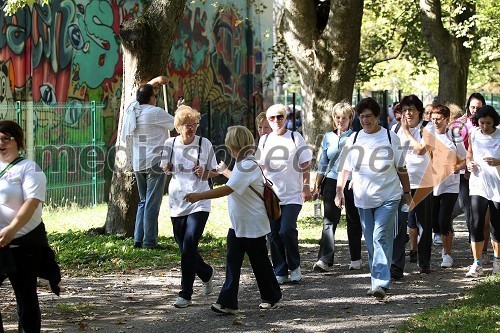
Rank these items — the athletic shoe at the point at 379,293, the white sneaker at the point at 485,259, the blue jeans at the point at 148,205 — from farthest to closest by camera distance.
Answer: the blue jeans at the point at 148,205 → the white sneaker at the point at 485,259 → the athletic shoe at the point at 379,293

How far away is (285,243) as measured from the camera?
11281mm

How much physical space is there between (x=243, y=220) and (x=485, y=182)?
3554 millimetres

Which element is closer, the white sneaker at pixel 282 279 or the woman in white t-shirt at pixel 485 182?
the white sneaker at pixel 282 279

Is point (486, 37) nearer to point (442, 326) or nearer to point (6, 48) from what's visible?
point (6, 48)

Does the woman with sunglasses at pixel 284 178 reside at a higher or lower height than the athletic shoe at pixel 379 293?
higher

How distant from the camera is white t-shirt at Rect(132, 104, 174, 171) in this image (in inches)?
530

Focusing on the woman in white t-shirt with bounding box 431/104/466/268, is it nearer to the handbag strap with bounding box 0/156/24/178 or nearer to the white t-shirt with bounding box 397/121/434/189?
the white t-shirt with bounding box 397/121/434/189

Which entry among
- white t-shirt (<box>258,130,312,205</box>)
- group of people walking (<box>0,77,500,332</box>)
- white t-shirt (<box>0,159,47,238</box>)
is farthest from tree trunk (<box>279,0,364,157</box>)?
white t-shirt (<box>0,159,47,238</box>)

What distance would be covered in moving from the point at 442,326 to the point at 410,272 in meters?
3.51

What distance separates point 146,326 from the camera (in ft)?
29.4

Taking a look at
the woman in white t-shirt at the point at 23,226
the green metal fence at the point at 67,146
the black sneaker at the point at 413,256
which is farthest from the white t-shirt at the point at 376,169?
the green metal fence at the point at 67,146

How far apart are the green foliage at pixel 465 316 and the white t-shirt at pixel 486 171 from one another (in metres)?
1.61

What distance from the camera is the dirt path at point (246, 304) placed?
8922 millimetres

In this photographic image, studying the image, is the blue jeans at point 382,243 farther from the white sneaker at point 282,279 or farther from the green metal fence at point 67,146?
the green metal fence at point 67,146
